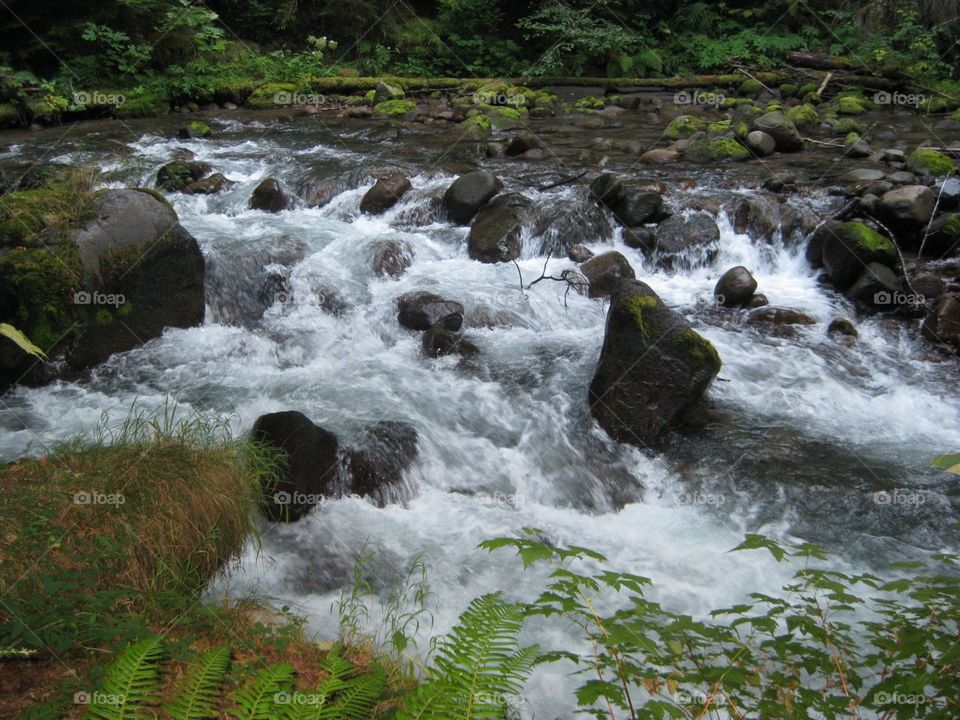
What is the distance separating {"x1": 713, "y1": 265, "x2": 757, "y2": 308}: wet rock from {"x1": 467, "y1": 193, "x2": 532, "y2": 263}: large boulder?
2.45m

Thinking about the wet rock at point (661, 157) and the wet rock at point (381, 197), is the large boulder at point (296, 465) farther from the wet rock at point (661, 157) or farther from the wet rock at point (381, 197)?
the wet rock at point (661, 157)

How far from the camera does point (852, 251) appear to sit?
7.70 meters

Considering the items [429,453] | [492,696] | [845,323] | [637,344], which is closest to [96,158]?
[429,453]

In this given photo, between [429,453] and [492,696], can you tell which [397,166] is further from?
[492,696]

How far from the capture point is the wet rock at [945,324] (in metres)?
6.74

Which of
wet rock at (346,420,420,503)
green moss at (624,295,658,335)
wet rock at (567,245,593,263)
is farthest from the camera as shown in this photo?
wet rock at (567,245,593,263)

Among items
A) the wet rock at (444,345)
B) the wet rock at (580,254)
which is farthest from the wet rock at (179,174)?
the wet rock at (580,254)

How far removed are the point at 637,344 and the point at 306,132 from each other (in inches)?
401

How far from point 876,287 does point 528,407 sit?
4203mm

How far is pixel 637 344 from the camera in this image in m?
5.58

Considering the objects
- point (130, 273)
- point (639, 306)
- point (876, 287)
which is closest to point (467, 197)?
point (639, 306)

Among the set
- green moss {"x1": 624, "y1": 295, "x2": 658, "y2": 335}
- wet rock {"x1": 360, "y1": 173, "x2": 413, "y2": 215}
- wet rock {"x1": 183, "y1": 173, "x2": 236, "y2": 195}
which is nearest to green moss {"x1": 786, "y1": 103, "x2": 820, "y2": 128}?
wet rock {"x1": 360, "y1": 173, "x2": 413, "y2": 215}

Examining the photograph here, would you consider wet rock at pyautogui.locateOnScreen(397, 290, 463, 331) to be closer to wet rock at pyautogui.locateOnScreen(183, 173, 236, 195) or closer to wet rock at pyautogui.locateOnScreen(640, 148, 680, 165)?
wet rock at pyautogui.locateOnScreen(183, 173, 236, 195)

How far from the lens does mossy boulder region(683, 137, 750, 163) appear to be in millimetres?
11203
